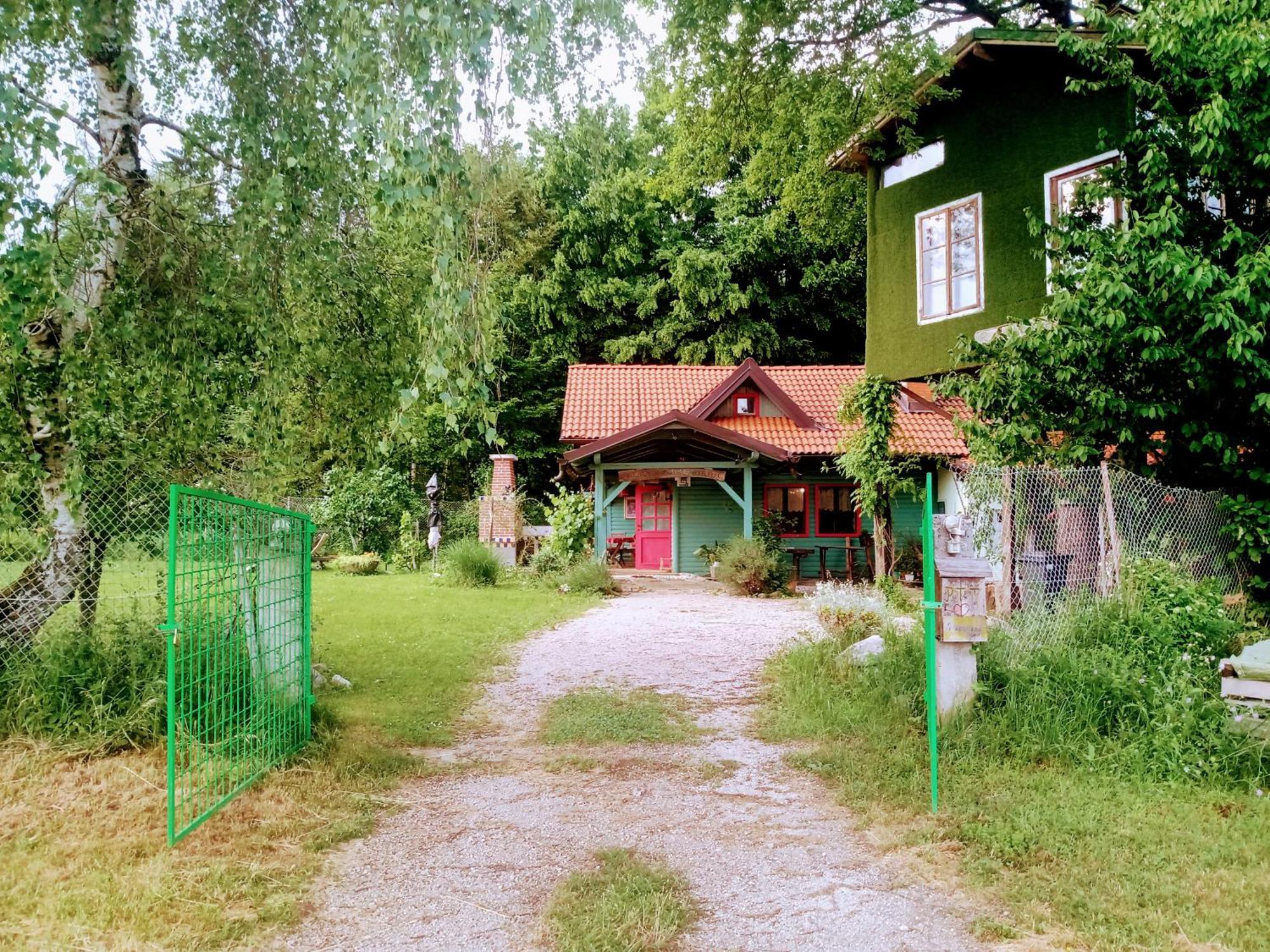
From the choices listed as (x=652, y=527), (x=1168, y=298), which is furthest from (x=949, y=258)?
(x=652, y=527)

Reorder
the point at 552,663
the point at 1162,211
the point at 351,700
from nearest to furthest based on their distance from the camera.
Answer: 1. the point at 351,700
2. the point at 1162,211
3. the point at 552,663

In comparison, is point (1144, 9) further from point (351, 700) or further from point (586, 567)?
point (586, 567)

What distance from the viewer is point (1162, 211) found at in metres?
7.61

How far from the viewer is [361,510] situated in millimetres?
20750

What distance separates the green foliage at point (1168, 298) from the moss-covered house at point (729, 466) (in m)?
7.61

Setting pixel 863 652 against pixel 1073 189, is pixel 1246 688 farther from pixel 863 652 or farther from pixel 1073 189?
pixel 1073 189

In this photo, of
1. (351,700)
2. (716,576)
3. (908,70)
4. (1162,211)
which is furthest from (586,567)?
(1162,211)

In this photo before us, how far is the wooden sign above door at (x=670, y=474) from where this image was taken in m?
17.2

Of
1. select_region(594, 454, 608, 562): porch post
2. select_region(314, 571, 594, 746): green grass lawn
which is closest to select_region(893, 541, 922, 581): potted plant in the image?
select_region(594, 454, 608, 562): porch post

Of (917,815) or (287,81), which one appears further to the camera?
(287,81)

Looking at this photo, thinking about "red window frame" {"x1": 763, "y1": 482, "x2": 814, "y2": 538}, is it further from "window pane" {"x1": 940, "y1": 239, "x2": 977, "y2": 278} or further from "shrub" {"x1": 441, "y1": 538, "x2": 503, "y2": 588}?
"window pane" {"x1": 940, "y1": 239, "x2": 977, "y2": 278}

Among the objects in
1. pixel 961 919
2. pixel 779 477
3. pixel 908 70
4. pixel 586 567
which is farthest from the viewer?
pixel 779 477

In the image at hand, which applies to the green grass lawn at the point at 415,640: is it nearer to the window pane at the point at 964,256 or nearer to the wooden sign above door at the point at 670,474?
the wooden sign above door at the point at 670,474

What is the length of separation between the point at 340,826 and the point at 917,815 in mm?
3070
